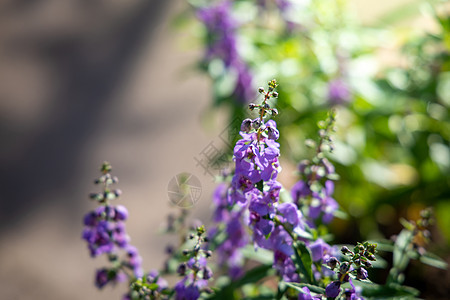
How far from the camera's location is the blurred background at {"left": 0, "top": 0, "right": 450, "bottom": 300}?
2578mm

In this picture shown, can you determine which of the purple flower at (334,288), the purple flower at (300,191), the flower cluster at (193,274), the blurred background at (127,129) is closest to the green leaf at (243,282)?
the flower cluster at (193,274)

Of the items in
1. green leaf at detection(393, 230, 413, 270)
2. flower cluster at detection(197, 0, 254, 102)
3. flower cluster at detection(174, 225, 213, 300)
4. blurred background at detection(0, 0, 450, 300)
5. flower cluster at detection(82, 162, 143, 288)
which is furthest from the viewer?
blurred background at detection(0, 0, 450, 300)

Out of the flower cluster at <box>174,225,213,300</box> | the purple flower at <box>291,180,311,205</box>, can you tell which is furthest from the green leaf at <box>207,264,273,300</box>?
the purple flower at <box>291,180,311,205</box>

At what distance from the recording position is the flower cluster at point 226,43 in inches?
91.8

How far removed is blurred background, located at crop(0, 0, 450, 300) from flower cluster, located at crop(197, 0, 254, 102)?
97 millimetres

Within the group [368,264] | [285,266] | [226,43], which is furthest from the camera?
[226,43]

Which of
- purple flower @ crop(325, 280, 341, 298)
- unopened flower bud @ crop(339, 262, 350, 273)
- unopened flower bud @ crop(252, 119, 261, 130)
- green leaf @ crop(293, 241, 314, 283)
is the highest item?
unopened flower bud @ crop(252, 119, 261, 130)

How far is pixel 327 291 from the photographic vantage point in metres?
1.14

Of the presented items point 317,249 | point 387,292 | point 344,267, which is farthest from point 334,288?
point 387,292

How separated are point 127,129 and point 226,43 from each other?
160 centimetres

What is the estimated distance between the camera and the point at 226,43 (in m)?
2.33

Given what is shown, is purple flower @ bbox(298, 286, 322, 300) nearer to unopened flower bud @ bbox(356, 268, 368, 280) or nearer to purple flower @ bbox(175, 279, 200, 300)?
unopened flower bud @ bbox(356, 268, 368, 280)

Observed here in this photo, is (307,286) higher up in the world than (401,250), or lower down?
lower down

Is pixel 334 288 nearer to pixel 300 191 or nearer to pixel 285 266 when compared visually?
pixel 285 266
